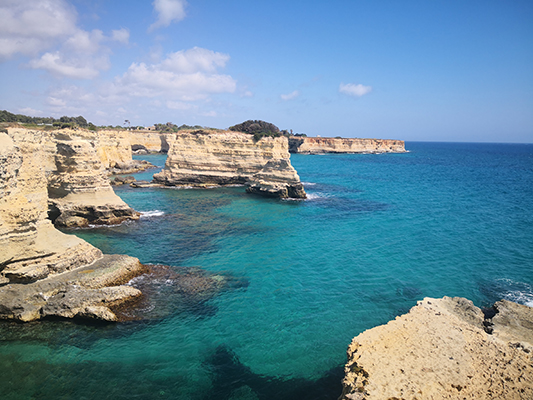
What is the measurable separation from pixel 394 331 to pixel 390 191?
40.1 metres

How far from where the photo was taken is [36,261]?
15414mm

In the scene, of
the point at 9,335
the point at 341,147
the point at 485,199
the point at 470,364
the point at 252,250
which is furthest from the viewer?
the point at 341,147

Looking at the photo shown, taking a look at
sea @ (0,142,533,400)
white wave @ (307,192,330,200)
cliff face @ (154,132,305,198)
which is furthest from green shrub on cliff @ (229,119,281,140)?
sea @ (0,142,533,400)

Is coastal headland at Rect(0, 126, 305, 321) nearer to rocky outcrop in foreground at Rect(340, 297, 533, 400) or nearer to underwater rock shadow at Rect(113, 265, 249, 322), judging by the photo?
underwater rock shadow at Rect(113, 265, 249, 322)

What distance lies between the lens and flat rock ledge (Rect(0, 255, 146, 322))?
13383 millimetres

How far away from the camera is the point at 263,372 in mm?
11008

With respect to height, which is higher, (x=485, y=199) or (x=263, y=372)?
(x=485, y=199)

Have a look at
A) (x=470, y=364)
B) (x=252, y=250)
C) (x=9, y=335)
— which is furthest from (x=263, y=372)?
(x=252, y=250)

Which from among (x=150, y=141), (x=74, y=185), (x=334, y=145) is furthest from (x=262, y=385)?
(x=334, y=145)

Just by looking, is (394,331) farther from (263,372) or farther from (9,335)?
(9,335)

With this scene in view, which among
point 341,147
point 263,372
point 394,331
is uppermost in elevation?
point 341,147

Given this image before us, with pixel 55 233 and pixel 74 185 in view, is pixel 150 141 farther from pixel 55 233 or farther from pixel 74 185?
pixel 55 233

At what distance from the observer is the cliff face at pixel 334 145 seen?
13175 centimetres

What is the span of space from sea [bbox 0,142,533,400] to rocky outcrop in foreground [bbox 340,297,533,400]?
219 centimetres
